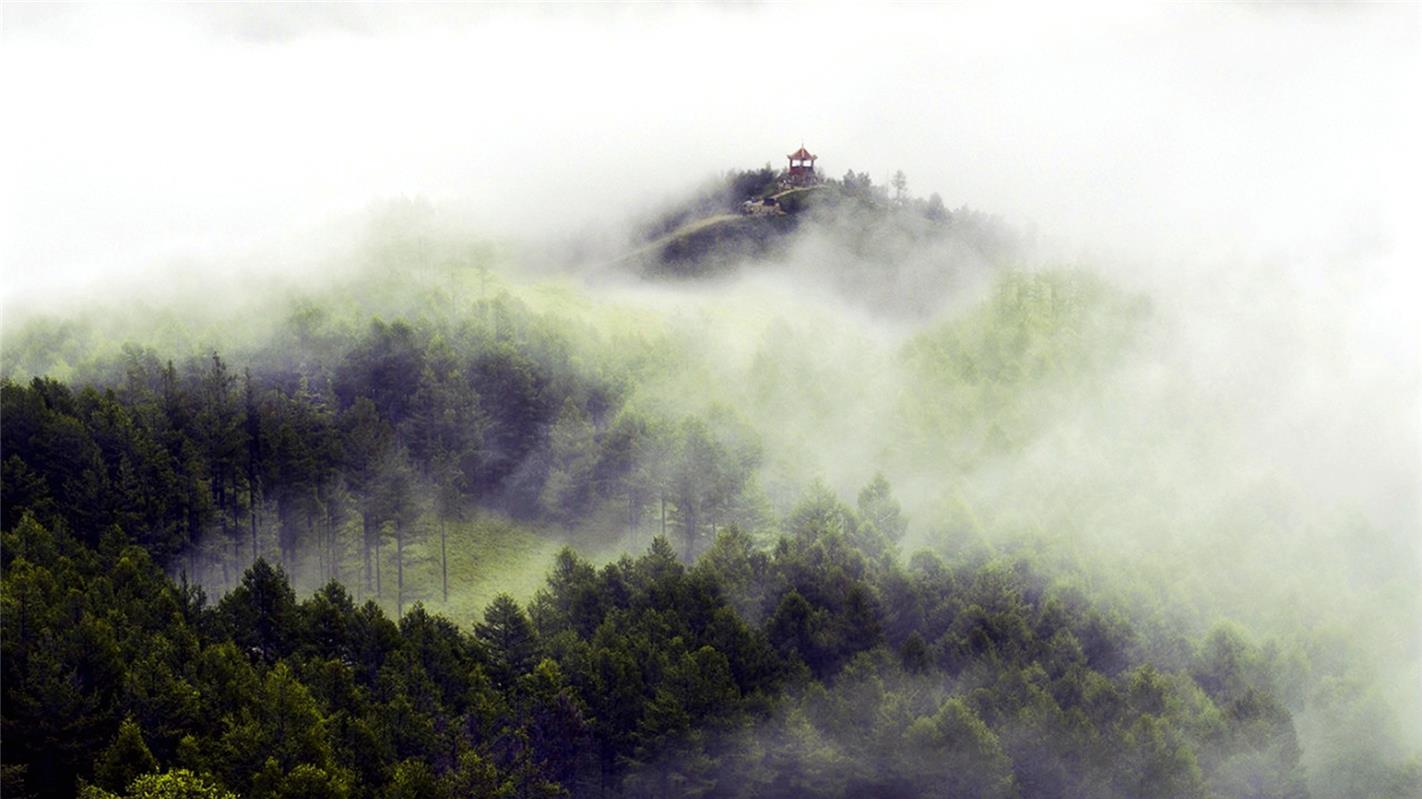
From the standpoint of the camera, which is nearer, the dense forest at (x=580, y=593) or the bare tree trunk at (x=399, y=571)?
the dense forest at (x=580, y=593)

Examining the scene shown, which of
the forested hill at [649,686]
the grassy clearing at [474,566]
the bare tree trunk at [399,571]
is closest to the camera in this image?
the forested hill at [649,686]

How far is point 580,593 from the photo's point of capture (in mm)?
105812

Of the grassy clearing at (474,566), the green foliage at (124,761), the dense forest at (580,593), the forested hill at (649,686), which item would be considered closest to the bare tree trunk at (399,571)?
the grassy clearing at (474,566)

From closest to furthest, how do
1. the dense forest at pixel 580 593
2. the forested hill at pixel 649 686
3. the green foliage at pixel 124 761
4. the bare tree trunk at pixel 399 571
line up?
the green foliage at pixel 124 761
the forested hill at pixel 649 686
the dense forest at pixel 580 593
the bare tree trunk at pixel 399 571

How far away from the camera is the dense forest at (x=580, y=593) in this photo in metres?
75.1

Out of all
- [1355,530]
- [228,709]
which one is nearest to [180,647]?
[228,709]

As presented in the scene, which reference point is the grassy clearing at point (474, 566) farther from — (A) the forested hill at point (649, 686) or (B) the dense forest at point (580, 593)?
(A) the forested hill at point (649, 686)

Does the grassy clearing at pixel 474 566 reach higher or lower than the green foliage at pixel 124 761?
higher

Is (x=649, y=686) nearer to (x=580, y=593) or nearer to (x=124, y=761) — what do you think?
(x=580, y=593)

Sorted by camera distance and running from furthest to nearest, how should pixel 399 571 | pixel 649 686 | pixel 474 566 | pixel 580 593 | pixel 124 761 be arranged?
pixel 474 566 < pixel 399 571 < pixel 580 593 < pixel 649 686 < pixel 124 761

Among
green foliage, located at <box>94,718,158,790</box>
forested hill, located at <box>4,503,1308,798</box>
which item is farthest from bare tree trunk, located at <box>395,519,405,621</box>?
green foliage, located at <box>94,718,158,790</box>

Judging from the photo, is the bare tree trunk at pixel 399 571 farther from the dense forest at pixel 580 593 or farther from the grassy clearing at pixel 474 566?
the dense forest at pixel 580 593

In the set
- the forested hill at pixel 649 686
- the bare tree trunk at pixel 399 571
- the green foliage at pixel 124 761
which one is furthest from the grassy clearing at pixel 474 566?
the green foliage at pixel 124 761

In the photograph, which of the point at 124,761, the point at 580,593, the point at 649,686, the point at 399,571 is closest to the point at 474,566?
the point at 399,571
